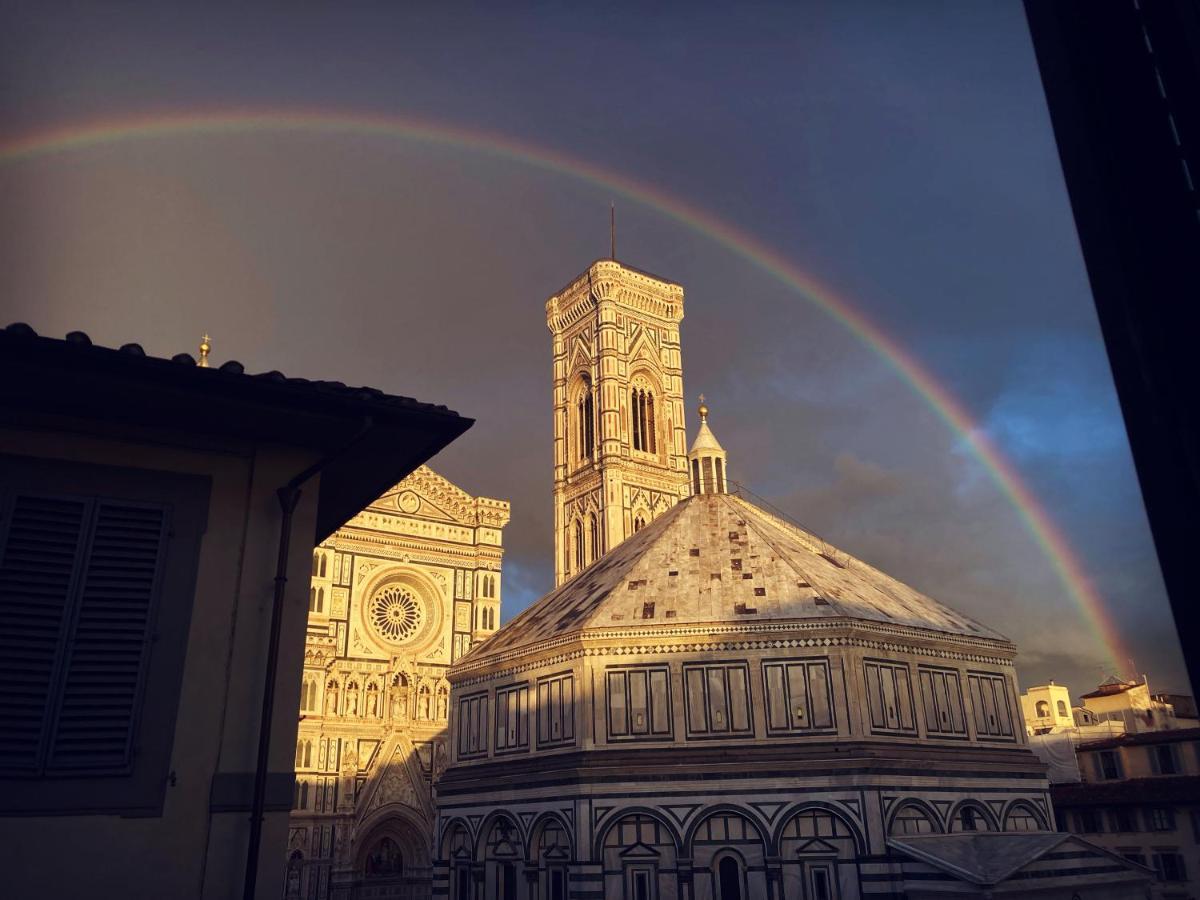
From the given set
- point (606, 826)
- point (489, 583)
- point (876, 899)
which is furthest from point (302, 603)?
point (489, 583)

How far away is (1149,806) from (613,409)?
5519cm

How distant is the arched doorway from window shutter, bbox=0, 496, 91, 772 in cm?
4905

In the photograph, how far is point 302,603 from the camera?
9617mm

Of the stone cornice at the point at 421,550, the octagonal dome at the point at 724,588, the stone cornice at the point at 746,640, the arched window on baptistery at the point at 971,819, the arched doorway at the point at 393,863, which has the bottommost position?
the arched doorway at the point at 393,863

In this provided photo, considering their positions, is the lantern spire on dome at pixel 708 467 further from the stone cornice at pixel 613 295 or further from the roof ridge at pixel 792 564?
the stone cornice at pixel 613 295

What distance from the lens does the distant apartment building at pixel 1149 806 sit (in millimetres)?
41656

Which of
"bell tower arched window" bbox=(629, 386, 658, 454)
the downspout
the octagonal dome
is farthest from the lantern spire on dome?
"bell tower arched window" bbox=(629, 386, 658, 454)

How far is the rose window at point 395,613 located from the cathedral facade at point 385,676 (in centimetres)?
7

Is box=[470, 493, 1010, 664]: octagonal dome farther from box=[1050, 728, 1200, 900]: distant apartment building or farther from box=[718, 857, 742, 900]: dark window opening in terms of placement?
box=[1050, 728, 1200, 900]: distant apartment building

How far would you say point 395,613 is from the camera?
62.9 metres

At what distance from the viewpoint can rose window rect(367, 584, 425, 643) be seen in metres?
62.0

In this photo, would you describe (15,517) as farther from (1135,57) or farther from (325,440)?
(1135,57)

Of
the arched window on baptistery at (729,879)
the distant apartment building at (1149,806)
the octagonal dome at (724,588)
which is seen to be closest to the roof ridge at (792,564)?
the octagonal dome at (724,588)

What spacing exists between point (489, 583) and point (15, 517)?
58203mm
